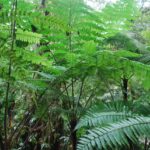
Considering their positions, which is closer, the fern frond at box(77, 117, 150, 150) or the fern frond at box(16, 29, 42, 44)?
the fern frond at box(77, 117, 150, 150)

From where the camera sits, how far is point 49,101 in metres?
2.08

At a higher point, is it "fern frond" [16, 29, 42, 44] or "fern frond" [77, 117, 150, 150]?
"fern frond" [16, 29, 42, 44]

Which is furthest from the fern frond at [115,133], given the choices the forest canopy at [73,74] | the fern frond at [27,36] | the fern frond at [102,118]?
the fern frond at [27,36]

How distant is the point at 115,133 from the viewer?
1.29m

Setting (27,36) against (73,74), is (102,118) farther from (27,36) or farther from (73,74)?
(27,36)

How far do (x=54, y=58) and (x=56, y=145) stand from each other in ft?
2.84

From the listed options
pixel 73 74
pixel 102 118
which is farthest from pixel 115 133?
pixel 73 74

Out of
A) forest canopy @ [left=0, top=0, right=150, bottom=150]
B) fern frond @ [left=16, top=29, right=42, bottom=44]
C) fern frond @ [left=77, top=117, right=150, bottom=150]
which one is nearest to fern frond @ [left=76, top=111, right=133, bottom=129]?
forest canopy @ [left=0, top=0, right=150, bottom=150]

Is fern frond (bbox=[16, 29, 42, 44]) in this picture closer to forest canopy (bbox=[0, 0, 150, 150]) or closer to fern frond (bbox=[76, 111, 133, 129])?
forest canopy (bbox=[0, 0, 150, 150])

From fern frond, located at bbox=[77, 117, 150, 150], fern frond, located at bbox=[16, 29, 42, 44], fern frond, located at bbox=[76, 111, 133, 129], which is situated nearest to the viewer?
fern frond, located at bbox=[77, 117, 150, 150]

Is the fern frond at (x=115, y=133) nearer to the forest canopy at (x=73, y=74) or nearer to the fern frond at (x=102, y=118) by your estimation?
the forest canopy at (x=73, y=74)

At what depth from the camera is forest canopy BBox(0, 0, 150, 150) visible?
155 centimetres

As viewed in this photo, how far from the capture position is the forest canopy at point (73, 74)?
1551mm

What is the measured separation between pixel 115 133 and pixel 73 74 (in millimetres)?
720
